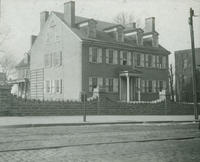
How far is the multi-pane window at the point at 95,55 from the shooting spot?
35688 millimetres

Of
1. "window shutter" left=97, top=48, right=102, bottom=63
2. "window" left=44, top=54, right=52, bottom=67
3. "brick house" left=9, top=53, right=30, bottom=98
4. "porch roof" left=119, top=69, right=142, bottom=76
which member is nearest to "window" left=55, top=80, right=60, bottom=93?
"window" left=44, top=54, right=52, bottom=67

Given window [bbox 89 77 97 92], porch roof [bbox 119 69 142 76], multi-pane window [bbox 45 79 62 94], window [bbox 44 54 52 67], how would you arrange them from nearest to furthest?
window [bbox 89 77 97 92] < porch roof [bbox 119 69 142 76] < multi-pane window [bbox 45 79 62 94] < window [bbox 44 54 52 67]

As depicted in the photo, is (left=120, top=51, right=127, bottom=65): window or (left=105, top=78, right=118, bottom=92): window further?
(left=120, top=51, right=127, bottom=65): window

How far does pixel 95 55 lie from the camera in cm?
3612

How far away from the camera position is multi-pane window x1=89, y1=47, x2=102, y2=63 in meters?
35.7

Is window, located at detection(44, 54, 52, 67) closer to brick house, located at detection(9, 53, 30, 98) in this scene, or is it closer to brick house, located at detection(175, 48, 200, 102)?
brick house, located at detection(9, 53, 30, 98)

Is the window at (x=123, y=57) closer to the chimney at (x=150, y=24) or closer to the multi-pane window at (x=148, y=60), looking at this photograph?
the multi-pane window at (x=148, y=60)

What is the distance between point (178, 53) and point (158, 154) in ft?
153

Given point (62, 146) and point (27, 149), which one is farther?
point (62, 146)

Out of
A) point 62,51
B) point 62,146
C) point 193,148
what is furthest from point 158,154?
point 62,51

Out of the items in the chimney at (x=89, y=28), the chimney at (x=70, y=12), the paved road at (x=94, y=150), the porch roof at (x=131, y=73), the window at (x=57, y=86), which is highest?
the chimney at (x=70, y=12)

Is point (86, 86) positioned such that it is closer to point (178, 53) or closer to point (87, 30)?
point (87, 30)

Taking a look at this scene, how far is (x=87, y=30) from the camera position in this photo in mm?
36031

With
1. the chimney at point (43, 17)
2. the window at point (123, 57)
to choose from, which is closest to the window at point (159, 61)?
the window at point (123, 57)
